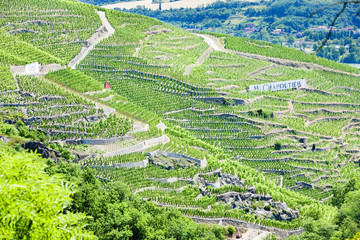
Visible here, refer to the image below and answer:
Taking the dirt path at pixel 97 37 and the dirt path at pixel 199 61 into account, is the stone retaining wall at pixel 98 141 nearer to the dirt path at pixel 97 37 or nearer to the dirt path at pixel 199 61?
the dirt path at pixel 97 37

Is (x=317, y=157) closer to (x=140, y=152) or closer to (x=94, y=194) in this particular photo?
(x=140, y=152)

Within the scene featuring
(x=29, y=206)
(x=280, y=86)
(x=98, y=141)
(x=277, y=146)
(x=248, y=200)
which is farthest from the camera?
(x=280, y=86)

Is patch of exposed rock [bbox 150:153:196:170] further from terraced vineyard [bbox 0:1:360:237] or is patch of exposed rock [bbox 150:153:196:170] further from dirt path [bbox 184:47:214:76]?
dirt path [bbox 184:47:214:76]

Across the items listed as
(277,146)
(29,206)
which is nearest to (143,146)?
(277,146)

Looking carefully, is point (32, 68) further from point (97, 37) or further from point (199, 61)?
point (199, 61)

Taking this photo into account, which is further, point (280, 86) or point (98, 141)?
point (280, 86)

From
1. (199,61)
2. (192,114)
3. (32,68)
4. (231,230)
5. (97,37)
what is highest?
(97,37)

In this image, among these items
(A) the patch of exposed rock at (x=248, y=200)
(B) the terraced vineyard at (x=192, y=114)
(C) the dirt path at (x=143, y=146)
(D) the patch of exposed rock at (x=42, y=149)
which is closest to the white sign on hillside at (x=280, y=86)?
(B) the terraced vineyard at (x=192, y=114)
